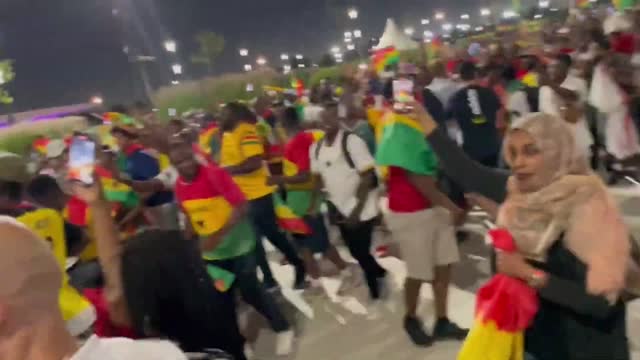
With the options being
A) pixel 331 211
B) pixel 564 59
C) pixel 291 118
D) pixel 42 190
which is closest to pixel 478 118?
pixel 564 59

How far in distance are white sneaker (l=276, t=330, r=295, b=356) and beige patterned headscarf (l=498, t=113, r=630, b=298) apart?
129 inches

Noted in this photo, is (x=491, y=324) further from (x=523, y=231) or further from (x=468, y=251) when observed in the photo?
(x=468, y=251)

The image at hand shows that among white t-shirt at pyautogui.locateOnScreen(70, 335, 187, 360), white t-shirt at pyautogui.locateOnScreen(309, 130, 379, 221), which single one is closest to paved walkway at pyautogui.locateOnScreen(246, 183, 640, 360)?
white t-shirt at pyautogui.locateOnScreen(309, 130, 379, 221)

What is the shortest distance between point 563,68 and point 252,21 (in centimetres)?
7764

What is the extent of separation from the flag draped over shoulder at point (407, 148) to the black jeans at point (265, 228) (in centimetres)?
179

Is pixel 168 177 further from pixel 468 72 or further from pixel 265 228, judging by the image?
pixel 468 72

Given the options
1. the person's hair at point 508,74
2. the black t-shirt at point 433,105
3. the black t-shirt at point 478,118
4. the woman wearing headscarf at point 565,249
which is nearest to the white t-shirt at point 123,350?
the woman wearing headscarf at point 565,249

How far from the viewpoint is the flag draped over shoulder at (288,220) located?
7059mm

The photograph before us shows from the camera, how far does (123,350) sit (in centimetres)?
176

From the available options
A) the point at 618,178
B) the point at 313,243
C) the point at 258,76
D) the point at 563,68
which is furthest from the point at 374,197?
the point at 258,76

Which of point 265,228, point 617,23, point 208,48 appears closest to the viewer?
point 265,228

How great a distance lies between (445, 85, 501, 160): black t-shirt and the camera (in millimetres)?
7559

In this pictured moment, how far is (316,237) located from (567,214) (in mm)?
4480

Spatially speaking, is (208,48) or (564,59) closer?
(564,59)
